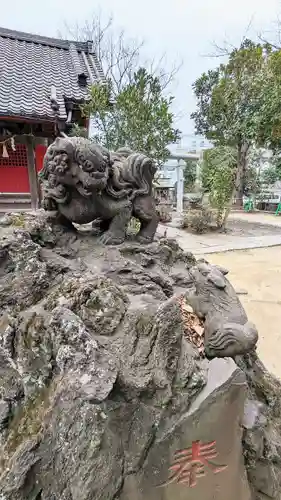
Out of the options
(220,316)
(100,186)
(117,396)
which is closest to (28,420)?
(117,396)

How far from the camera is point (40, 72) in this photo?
22.8 feet

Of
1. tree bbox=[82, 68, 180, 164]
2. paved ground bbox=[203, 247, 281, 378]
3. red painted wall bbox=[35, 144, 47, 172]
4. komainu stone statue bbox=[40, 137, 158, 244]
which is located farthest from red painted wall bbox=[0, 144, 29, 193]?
komainu stone statue bbox=[40, 137, 158, 244]

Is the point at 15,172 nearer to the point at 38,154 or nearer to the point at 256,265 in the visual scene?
the point at 38,154

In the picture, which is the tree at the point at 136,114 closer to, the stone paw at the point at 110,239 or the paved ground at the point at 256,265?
the paved ground at the point at 256,265

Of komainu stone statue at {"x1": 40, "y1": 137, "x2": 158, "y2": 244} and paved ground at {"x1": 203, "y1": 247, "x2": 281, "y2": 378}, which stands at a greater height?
komainu stone statue at {"x1": 40, "y1": 137, "x2": 158, "y2": 244}

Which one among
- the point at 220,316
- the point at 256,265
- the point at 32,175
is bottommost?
the point at 256,265

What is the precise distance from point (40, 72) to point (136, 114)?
2.69 meters

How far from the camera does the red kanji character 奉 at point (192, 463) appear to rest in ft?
3.77

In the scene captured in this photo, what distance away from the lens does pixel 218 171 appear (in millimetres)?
9484

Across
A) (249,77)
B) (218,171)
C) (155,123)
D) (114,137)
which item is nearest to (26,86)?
(114,137)

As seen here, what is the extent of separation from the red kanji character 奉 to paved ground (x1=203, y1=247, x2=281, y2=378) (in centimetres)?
185

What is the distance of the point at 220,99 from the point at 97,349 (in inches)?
540

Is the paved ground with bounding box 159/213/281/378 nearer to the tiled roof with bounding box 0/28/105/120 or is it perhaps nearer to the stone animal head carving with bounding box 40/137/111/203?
the stone animal head carving with bounding box 40/137/111/203

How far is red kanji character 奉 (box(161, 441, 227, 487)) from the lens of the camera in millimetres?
1149
